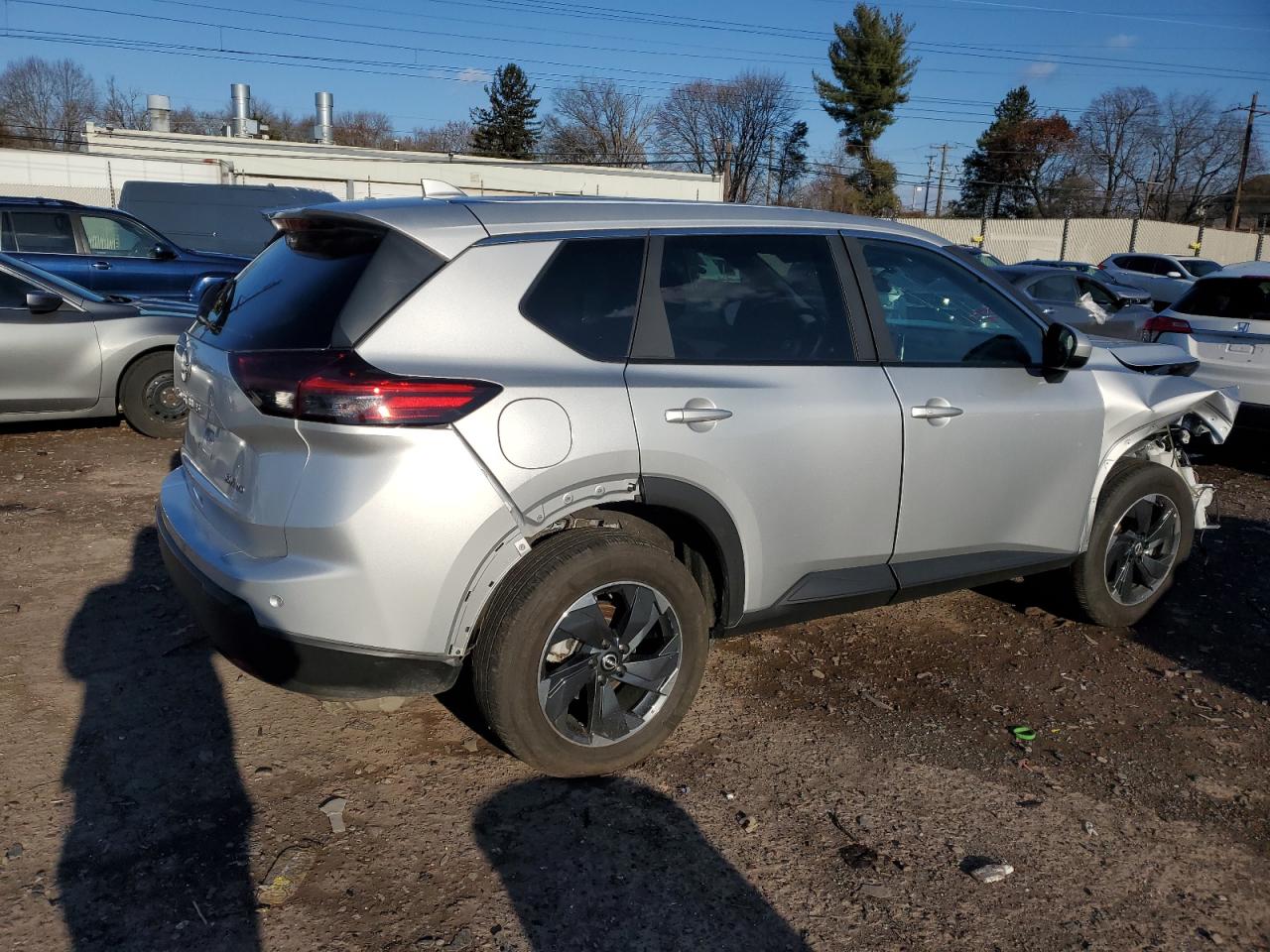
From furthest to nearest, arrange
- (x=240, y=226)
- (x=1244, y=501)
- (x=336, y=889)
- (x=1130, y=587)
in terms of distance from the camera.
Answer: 1. (x=240, y=226)
2. (x=1244, y=501)
3. (x=1130, y=587)
4. (x=336, y=889)

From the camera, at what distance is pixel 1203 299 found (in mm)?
8430

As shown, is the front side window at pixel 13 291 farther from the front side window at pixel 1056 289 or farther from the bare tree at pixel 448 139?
the bare tree at pixel 448 139

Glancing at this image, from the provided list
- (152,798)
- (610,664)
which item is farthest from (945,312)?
(152,798)

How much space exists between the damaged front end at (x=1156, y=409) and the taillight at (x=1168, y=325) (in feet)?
11.4

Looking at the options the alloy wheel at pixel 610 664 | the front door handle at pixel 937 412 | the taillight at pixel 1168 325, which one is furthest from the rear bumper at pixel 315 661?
the taillight at pixel 1168 325

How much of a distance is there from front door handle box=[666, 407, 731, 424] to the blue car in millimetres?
9846

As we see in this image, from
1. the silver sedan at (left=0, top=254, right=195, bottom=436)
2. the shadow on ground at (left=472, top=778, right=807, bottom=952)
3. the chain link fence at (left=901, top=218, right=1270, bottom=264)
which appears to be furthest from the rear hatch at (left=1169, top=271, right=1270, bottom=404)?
the chain link fence at (left=901, top=218, right=1270, bottom=264)

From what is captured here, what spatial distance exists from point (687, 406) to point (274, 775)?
181 centimetres

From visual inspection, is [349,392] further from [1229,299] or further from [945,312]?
[1229,299]

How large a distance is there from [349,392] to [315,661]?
78 cm

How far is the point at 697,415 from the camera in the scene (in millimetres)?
3219

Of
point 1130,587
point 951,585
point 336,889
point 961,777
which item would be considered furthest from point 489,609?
point 1130,587

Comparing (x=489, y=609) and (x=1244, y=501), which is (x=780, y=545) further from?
(x=1244, y=501)

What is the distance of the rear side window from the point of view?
3.09m
